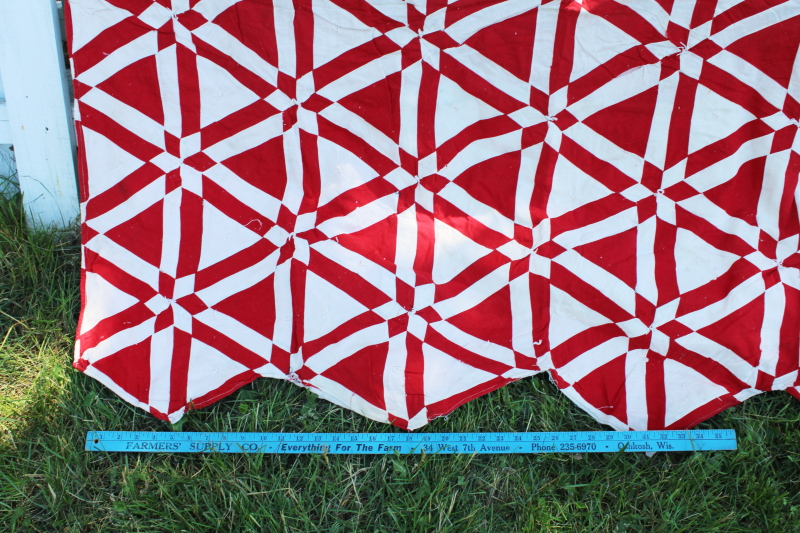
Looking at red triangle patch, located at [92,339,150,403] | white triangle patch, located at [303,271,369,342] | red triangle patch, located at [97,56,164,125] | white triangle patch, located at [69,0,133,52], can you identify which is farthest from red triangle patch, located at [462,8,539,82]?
red triangle patch, located at [92,339,150,403]

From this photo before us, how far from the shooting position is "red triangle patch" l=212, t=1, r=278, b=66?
1.86 meters

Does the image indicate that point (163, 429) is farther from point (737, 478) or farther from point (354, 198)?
point (737, 478)

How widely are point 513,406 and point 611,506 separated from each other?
0.42m

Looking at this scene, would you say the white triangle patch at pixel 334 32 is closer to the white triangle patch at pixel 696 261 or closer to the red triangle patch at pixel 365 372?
the red triangle patch at pixel 365 372

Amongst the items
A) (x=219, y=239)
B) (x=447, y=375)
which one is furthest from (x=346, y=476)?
(x=219, y=239)

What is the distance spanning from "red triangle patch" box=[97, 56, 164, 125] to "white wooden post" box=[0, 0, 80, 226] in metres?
0.20

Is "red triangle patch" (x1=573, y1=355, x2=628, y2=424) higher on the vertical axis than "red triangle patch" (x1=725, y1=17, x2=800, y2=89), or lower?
lower

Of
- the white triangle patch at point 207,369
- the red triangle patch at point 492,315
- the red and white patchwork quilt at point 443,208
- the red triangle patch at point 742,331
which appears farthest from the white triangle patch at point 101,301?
the red triangle patch at point 742,331

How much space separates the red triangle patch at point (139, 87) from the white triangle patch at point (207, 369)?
768 mm

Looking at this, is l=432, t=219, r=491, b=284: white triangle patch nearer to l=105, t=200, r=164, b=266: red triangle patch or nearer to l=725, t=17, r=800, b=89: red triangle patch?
l=105, t=200, r=164, b=266: red triangle patch

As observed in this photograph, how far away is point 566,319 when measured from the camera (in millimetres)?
1940

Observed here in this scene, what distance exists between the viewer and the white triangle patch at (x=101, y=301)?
6.25ft

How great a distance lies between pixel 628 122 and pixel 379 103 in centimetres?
82

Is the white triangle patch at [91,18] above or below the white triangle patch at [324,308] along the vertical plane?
above
